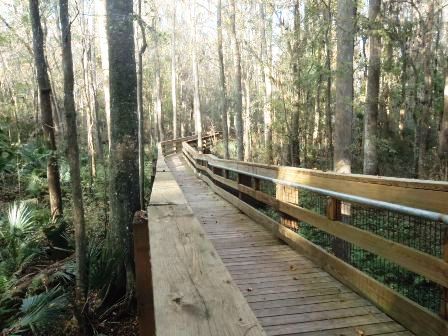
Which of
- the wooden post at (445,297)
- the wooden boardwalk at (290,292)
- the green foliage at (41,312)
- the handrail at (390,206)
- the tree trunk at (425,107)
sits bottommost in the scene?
the green foliage at (41,312)

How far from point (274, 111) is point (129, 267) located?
1513 centimetres

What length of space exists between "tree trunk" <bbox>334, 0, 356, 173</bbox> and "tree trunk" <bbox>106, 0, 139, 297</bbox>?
6.04m

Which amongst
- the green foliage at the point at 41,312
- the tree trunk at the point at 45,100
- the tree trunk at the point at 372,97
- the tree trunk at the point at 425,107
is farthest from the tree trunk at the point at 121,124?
the tree trunk at the point at 425,107

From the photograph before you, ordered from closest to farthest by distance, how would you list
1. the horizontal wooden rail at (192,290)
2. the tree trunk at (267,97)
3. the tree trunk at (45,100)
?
the horizontal wooden rail at (192,290)
the tree trunk at (45,100)
the tree trunk at (267,97)

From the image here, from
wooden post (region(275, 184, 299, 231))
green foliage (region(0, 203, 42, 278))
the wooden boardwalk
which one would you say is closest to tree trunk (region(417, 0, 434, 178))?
wooden post (region(275, 184, 299, 231))

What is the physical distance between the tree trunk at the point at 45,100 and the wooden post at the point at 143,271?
8.18 meters

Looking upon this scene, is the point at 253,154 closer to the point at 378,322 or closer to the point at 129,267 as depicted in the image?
the point at 129,267

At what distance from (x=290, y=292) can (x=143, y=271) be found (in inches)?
70.0

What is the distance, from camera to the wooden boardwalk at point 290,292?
3121 mm

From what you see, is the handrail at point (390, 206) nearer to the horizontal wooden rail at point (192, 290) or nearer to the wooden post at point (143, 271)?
the horizontal wooden rail at point (192, 290)

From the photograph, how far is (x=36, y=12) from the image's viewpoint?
9.48 meters

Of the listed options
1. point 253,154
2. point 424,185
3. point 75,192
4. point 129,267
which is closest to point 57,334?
point 129,267

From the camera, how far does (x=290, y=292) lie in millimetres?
3840

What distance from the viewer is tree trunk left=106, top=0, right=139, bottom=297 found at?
627cm
